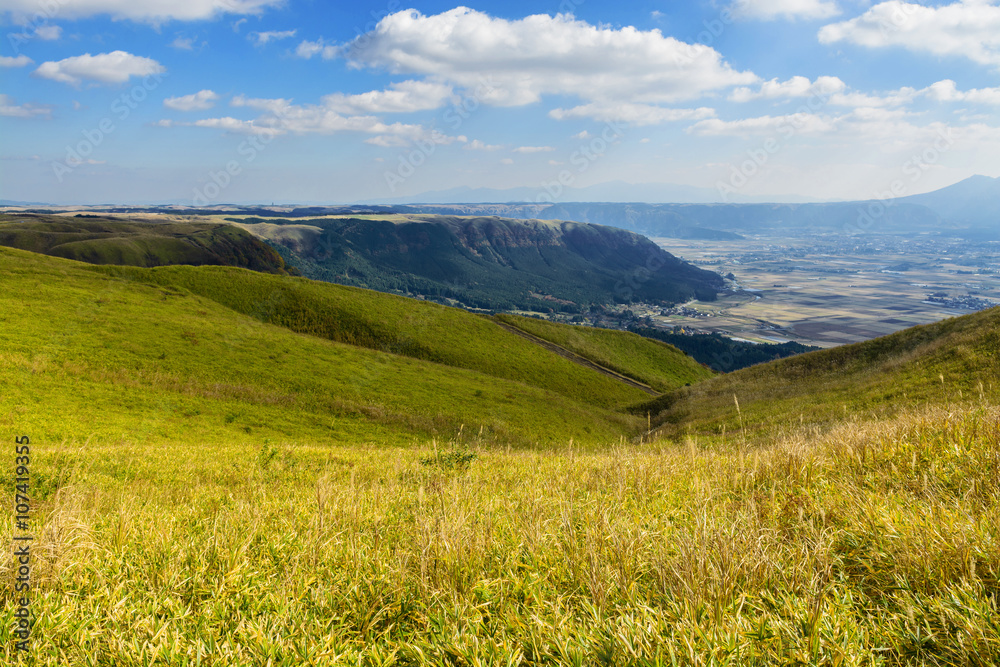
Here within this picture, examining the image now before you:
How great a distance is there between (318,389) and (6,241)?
204 m

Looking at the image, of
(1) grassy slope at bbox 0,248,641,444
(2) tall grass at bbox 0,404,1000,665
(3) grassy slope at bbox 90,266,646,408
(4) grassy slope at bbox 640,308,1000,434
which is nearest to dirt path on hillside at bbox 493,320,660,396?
(3) grassy slope at bbox 90,266,646,408

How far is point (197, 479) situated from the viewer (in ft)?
38.8

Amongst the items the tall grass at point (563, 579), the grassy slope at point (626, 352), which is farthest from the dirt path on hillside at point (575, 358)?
the tall grass at point (563, 579)

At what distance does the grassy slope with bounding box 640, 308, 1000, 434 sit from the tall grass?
39.5ft

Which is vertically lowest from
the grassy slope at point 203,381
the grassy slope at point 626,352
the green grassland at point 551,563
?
the grassy slope at point 626,352

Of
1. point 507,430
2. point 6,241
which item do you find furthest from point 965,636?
point 6,241

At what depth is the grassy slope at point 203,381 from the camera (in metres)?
28.6

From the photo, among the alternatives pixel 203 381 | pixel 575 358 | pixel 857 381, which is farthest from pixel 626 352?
pixel 203 381

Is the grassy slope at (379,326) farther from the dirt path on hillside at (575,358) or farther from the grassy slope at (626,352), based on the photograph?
the grassy slope at (626,352)

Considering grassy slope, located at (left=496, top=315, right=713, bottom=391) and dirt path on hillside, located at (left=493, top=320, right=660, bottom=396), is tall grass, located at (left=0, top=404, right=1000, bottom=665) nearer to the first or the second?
dirt path on hillside, located at (left=493, top=320, right=660, bottom=396)

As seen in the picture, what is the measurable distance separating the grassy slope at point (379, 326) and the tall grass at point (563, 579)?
56971 mm

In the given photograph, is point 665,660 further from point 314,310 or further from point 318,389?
point 314,310

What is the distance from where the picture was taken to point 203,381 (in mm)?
37344

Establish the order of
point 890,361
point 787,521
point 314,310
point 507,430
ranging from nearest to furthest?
1. point 787,521
2. point 890,361
3. point 507,430
4. point 314,310
